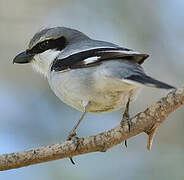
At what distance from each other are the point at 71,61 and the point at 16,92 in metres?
2.76

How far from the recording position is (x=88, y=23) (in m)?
6.73

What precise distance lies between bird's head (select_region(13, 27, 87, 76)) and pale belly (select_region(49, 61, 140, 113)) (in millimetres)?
584

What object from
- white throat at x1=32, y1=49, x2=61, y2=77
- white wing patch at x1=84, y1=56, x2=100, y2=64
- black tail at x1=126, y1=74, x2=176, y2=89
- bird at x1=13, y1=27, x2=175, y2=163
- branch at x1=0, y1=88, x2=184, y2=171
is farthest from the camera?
white throat at x1=32, y1=49, x2=61, y2=77

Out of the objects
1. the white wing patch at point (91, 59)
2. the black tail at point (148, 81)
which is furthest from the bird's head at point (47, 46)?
the black tail at point (148, 81)

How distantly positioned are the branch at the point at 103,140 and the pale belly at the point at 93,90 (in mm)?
375

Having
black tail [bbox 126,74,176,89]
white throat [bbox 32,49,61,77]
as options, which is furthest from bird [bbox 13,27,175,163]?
white throat [bbox 32,49,61,77]

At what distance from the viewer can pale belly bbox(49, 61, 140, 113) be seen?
381 centimetres

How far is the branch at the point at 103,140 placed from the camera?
132 inches

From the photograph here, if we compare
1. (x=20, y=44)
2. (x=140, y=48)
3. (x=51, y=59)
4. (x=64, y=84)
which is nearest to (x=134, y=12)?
(x=140, y=48)

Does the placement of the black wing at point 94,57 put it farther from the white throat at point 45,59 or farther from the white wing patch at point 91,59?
the white throat at point 45,59

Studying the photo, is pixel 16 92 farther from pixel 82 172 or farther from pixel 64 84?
pixel 64 84

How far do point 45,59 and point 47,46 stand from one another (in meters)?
0.13

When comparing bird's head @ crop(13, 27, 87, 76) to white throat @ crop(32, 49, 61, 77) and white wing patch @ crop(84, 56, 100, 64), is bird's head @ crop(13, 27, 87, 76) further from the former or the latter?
white wing patch @ crop(84, 56, 100, 64)

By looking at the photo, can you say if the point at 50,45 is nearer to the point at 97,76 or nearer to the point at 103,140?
the point at 97,76
